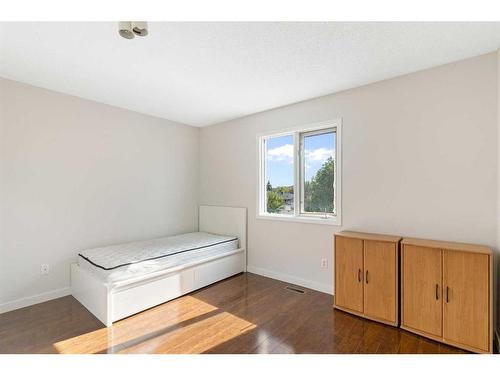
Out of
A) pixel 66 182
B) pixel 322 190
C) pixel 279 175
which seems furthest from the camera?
pixel 279 175

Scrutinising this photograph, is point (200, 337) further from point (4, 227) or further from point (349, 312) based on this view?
point (4, 227)

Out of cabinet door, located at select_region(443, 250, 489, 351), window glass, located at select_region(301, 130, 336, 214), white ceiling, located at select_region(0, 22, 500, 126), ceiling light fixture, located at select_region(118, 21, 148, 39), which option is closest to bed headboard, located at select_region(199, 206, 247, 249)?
window glass, located at select_region(301, 130, 336, 214)

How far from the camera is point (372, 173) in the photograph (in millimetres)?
2734

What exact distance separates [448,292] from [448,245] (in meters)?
0.38

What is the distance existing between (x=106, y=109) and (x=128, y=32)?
77.1 inches

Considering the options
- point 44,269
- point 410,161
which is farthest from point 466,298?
point 44,269

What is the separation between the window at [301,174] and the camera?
3.15m

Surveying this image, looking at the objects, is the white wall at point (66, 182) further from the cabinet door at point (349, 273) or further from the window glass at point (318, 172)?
the cabinet door at point (349, 273)

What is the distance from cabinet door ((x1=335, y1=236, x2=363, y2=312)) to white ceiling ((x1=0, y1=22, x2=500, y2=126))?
68.9 inches

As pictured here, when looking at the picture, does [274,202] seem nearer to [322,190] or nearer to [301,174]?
[301,174]

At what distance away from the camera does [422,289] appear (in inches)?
84.4

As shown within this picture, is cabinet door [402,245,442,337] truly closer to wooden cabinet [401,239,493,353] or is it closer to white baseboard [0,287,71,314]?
wooden cabinet [401,239,493,353]

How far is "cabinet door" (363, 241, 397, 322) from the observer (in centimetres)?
230
